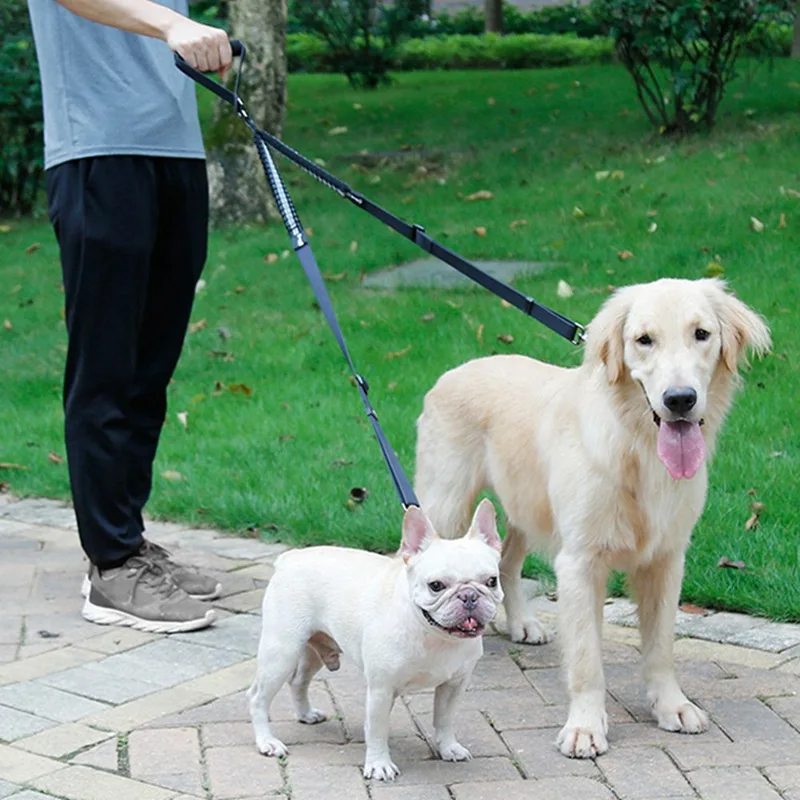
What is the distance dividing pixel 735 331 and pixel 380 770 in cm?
157

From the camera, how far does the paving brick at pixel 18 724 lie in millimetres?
3889

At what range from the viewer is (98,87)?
4699 millimetres

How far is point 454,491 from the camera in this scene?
468 centimetres

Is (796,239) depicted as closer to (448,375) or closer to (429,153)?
(448,375)

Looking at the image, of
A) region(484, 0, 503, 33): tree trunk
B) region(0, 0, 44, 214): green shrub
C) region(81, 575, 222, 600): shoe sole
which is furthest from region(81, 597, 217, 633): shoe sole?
region(484, 0, 503, 33): tree trunk

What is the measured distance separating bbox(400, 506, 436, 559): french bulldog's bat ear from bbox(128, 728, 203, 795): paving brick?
84 cm

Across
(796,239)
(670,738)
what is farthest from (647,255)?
(670,738)

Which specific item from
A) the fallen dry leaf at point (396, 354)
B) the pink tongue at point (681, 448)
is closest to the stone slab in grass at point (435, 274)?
the fallen dry leaf at point (396, 354)

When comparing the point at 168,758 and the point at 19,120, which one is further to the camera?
the point at 19,120

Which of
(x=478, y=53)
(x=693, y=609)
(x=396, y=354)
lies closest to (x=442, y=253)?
(x=693, y=609)

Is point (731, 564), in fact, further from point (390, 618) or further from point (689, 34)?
point (689, 34)

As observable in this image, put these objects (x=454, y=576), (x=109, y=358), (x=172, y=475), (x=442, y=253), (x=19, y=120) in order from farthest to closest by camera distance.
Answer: (x=19, y=120) → (x=172, y=475) → (x=109, y=358) → (x=442, y=253) → (x=454, y=576)

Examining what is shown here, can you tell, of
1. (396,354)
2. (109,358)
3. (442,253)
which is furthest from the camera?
(396,354)

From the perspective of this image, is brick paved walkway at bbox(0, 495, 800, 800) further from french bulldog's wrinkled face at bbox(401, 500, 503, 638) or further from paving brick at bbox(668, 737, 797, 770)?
french bulldog's wrinkled face at bbox(401, 500, 503, 638)
